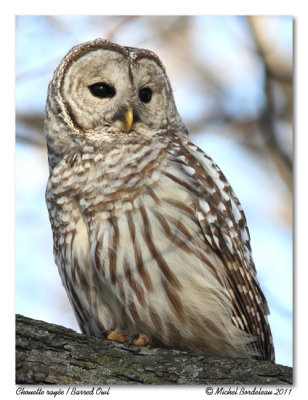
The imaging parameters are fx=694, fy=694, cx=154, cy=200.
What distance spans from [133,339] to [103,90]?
3.62 feet

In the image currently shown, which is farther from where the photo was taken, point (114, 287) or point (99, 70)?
point (99, 70)

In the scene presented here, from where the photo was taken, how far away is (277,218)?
315cm

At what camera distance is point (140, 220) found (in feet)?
9.59

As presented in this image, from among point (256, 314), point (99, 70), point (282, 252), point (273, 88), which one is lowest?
point (256, 314)

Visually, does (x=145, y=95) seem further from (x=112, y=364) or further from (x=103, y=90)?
(x=112, y=364)

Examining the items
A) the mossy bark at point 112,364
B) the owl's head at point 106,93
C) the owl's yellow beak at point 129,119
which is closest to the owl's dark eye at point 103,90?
the owl's head at point 106,93

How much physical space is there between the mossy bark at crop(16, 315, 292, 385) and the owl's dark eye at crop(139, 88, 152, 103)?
1.11 meters

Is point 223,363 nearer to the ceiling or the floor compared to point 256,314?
nearer to the floor

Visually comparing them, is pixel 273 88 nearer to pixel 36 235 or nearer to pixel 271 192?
pixel 271 192

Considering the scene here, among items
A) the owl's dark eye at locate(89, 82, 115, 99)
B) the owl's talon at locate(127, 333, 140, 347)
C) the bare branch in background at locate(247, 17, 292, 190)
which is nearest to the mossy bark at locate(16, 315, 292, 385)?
the owl's talon at locate(127, 333, 140, 347)

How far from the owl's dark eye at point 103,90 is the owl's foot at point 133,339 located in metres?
1.05

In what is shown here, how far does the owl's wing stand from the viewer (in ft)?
9.97
